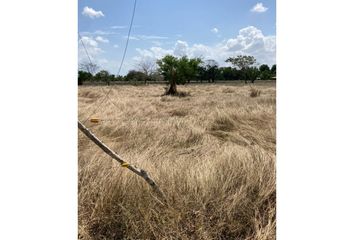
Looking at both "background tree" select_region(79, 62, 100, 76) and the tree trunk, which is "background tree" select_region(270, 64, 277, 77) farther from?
the tree trunk

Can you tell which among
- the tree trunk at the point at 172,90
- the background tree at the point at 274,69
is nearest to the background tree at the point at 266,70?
the background tree at the point at 274,69

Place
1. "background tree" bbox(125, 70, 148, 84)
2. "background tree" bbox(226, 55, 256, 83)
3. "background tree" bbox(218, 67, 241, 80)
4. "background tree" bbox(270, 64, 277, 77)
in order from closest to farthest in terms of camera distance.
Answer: "background tree" bbox(270, 64, 277, 77)
"background tree" bbox(125, 70, 148, 84)
"background tree" bbox(226, 55, 256, 83)
"background tree" bbox(218, 67, 241, 80)

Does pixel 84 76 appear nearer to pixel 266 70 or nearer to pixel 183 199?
pixel 183 199

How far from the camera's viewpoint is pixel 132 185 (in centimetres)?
119

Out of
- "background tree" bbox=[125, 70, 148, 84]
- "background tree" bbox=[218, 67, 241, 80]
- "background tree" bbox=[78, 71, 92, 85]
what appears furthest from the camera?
"background tree" bbox=[218, 67, 241, 80]

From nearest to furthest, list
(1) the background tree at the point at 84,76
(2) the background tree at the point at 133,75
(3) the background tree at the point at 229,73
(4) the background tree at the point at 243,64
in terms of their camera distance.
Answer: (1) the background tree at the point at 84,76
(2) the background tree at the point at 133,75
(4) the background tree at the point at 243,64
(3) the background tree at the point at 229,73

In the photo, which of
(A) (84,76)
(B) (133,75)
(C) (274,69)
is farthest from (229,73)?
(A) (84,76)

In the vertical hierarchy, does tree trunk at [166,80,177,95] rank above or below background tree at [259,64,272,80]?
above

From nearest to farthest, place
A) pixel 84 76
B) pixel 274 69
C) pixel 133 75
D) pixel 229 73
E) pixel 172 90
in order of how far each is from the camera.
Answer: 1. pixel 274 69
2. pixel 84 76
3. pixel 133 75
4. pixel 229 73
5. pixel 172 90

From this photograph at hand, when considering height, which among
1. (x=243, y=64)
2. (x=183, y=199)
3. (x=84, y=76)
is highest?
(x=243, y=64)

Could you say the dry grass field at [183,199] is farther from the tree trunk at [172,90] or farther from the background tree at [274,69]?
the tree trunk at [172,90]

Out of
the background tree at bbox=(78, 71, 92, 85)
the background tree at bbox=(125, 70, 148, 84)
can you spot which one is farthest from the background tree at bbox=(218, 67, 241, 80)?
the background tree at bbox=(78, 71, 92, 85)
